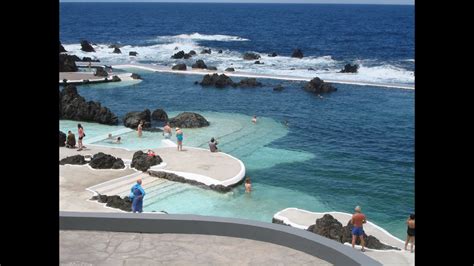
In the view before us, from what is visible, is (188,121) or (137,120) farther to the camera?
(188,121)

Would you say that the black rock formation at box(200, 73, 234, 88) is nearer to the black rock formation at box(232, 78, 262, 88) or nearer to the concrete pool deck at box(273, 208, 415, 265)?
the black rock formation at box(232, 78, 262, 88)

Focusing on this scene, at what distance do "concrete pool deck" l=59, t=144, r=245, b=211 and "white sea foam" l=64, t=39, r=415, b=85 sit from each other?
28.3 m

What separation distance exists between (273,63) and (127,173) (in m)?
43.9

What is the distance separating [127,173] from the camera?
71.0 feet

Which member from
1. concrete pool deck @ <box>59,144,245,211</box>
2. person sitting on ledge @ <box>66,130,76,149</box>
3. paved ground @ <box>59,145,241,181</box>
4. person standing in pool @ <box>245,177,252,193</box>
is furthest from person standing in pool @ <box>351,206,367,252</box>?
person sitting on ledge @ <box>66,130,76,149</box>

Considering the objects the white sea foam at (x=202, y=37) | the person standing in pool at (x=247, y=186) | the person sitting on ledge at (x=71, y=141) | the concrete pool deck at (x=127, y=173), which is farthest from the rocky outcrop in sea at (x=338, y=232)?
the white sea foam at (x=202, y=37)

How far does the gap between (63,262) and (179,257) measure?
145cm

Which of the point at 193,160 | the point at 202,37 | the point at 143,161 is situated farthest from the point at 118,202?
the point at 202,37

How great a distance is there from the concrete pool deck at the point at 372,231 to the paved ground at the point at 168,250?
21.2 ft

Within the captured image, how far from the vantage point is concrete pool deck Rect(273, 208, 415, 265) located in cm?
1474

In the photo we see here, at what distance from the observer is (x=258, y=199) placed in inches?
788

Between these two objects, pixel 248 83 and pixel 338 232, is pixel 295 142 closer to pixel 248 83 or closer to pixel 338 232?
pixel 338 232
